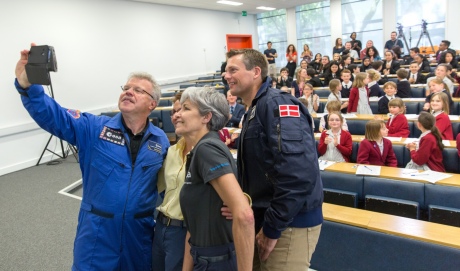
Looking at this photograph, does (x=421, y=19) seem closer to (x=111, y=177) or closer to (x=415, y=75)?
(x=415, y=75)

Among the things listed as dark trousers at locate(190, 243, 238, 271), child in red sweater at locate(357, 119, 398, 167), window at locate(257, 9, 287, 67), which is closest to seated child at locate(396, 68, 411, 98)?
child in red sweater at locate(357, 119, 398, 167)

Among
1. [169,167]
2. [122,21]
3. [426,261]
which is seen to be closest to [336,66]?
[122,21]

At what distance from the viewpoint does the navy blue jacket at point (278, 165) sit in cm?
119

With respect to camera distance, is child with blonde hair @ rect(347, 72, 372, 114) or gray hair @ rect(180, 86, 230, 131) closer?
gray hair @ rect(180, 86, 230, 131)

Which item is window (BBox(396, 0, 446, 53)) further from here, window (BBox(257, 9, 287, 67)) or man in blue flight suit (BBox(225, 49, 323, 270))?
man in blue flight suit (BBox(225, 49, 323, 270))

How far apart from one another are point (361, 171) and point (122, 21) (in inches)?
305

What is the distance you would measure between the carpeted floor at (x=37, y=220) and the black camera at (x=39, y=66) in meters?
1.97

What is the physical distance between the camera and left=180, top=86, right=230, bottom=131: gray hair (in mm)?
1332

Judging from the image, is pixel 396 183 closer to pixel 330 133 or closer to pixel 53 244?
pixel 330 133

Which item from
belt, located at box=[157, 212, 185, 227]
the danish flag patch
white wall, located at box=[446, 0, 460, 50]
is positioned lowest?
belt, located at box=[157, 212, 185, 227]

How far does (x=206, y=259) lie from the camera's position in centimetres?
124

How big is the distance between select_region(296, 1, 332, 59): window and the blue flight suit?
1375 centimetres

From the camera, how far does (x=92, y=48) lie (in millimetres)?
7707

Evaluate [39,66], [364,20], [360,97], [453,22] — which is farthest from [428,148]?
[364,20]
